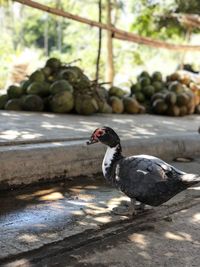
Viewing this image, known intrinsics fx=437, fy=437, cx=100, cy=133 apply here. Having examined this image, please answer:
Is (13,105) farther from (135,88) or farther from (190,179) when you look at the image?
(190,179)

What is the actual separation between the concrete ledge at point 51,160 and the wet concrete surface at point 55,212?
12 centimetres

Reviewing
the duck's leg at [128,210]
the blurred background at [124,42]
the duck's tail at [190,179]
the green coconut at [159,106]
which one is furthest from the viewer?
the blurred background at [124,42]

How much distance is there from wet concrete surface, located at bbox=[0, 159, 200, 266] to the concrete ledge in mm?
123

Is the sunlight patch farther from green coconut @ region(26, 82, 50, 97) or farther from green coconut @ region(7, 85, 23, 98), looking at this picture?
green coconut @ region(7, 85, 23, 98)

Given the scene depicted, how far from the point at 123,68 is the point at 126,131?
624 inches

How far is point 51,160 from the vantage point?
461 cm

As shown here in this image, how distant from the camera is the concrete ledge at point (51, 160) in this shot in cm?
427

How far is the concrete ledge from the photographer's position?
4.27m

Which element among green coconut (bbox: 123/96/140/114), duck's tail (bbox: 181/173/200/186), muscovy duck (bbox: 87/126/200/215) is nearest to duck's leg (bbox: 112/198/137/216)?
muscovy duck (bbox: 87/126/200/215)

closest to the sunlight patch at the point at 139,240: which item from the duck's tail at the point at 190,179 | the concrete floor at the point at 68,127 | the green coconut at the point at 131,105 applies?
the duck's tail at the point at 190,179

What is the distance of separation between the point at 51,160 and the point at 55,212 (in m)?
1.09

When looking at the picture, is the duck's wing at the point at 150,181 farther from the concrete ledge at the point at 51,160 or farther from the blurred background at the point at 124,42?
the blurred background at the point at 124,42

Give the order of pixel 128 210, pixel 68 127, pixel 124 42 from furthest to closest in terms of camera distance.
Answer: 1. pixel 124 42
2. pixel 68 127
3. pixel 128 210

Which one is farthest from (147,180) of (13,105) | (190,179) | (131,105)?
(131,105)
